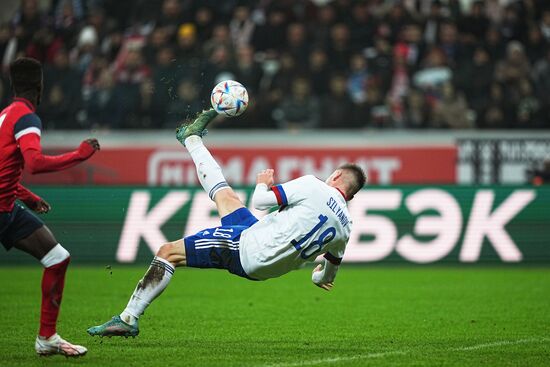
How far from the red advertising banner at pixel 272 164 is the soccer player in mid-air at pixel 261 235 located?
1054 cm

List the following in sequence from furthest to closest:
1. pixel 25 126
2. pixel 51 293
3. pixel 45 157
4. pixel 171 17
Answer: pixel 171 17 → pixel 51 293 → pixel 25 126 → pixel 45 157

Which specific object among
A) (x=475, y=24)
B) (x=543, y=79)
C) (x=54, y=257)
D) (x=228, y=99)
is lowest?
(x=543, y=79)

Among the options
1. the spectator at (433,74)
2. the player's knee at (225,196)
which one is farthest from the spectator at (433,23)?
the player's knee at (225,196)

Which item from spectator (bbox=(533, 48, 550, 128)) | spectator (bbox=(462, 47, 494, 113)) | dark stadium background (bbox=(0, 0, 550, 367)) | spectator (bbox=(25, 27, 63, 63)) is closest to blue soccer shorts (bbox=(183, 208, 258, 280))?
dark stadium background (bbox=(0, 0, 550, 367))

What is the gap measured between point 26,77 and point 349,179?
9.60ft

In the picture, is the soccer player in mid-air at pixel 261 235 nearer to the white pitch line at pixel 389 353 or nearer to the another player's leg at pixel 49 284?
the another player's leg at pixel 49 284

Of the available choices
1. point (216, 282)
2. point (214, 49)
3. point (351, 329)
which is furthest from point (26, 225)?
point (214, 49)

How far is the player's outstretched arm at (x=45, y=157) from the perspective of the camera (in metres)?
8.12

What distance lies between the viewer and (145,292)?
8898 mm

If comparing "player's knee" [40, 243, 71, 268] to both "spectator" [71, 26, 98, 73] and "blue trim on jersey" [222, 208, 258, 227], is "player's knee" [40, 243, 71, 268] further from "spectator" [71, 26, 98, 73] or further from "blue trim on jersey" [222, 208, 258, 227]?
"spectator" [71, 26, 98, 73]

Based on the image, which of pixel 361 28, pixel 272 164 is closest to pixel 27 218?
pixel 272 164

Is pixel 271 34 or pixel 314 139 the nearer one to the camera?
pixel 314 139

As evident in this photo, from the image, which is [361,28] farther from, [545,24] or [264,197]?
[264,197]

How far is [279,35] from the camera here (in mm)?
21859
